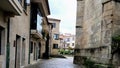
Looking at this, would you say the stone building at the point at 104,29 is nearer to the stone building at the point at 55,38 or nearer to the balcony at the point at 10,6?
the balcony at the point at 10,6

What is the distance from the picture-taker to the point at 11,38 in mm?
14586

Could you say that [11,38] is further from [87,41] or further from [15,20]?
[87,41]

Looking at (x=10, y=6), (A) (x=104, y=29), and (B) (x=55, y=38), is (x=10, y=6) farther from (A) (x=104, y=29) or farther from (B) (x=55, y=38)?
(B) (x=55, y=38)

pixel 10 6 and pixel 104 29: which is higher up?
pixel 10 6

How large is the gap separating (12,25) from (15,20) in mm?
1043

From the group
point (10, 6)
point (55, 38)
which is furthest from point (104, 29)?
point (55, 38)

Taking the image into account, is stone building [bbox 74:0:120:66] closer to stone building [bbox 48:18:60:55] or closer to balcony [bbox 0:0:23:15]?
balcony [bbox 0:0:23:15]

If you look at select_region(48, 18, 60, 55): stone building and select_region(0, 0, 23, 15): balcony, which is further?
select_region(48, 18, 60, 55): stone building

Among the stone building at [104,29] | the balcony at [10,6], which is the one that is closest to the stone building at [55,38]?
the stone building at [104,29]

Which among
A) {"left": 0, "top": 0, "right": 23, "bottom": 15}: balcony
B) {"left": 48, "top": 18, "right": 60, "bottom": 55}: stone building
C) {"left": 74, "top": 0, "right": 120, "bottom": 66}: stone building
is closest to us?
{"left": 0, "top": 0, "right": 23, "bottom": 15}: balcony

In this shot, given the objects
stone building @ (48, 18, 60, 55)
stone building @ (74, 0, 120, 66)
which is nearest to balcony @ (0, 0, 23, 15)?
stone building @ (74, 0, 120, 66)

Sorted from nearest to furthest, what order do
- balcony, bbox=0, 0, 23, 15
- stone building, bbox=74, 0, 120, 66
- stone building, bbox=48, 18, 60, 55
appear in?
balcony, bbox=0, 0, 23, 15
stone building, bbox=74, 0, 120, 66
stone building, bbox=48, 18, 60, 55

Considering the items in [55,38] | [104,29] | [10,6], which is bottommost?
[55,38]

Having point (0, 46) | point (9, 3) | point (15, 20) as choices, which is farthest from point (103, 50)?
point (9, 3)
